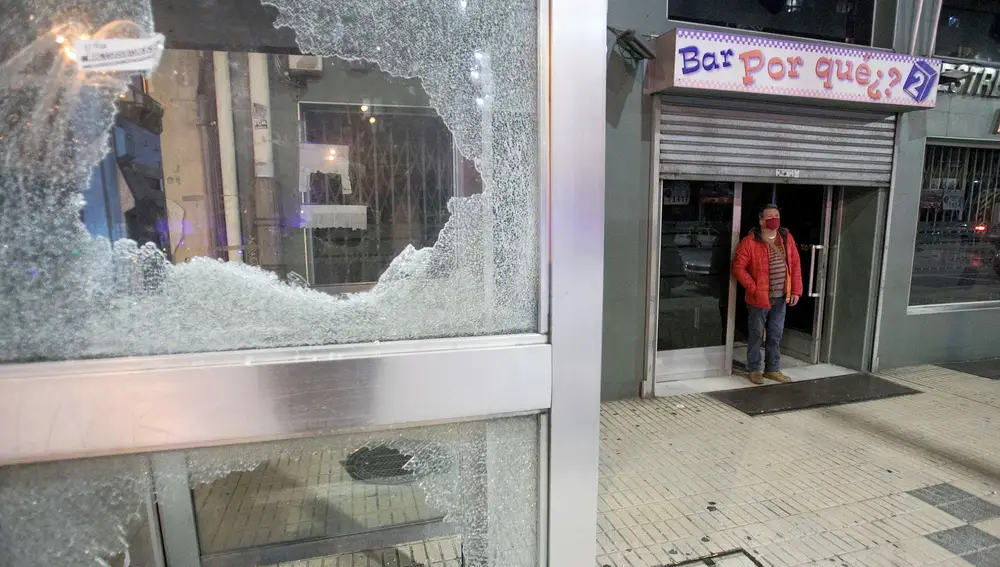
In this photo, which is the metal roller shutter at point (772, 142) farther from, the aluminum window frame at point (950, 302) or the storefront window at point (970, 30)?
the storefront window at point (970, 30)

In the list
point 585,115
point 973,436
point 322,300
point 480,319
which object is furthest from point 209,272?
point 973,436

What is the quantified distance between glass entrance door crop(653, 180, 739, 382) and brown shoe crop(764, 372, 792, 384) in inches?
18.2

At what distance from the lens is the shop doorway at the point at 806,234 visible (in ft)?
20.9

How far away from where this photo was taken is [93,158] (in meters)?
1.33

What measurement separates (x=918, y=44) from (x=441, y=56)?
694 cm

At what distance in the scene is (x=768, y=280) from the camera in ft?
18.8

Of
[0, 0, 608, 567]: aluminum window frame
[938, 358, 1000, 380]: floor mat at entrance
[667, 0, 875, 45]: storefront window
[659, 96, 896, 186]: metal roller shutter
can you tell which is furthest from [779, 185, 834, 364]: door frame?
[0, 0, 608, 567]: aluminum window frame

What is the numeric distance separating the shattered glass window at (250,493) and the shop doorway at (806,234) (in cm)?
570

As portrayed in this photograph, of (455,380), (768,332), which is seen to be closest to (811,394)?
(768,332)

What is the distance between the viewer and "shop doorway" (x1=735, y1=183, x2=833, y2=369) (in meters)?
6.37

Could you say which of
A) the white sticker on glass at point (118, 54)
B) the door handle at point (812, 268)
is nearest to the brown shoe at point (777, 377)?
the door handle at point (812, 268)

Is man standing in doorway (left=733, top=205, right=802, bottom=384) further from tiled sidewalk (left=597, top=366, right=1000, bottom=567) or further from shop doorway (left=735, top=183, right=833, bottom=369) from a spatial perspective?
tiled sidewalk (left=597, top=366, right=1000, bottom=567)

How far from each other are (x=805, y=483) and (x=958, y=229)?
526cm

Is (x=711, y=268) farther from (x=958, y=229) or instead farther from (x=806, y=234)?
(x=958, y=229)
